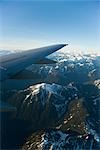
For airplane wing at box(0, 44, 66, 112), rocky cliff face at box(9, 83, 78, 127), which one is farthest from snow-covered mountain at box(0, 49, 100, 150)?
airplane wing at box(0, 44, 66, 112)

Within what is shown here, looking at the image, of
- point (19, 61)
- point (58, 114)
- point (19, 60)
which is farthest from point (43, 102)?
point (19, 61)

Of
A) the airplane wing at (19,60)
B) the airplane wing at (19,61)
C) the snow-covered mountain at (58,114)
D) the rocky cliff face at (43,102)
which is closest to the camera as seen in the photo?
the airplane wing at (19,61)

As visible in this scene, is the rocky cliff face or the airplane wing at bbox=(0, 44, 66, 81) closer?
the airplane wing at bbox=(0, 44, 66, 81)

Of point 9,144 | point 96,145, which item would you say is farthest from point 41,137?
point 96,145

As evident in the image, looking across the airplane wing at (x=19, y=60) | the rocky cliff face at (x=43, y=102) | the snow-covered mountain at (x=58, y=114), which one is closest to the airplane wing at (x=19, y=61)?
the airplane wing at (x=19, y=60)

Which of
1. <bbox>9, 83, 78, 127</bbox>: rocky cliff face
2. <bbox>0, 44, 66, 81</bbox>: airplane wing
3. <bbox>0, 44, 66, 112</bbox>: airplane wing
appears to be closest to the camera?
<bbox>0, 44, 66, 112</bbox>: airplane wing

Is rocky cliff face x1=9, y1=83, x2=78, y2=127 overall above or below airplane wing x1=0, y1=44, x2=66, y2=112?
below

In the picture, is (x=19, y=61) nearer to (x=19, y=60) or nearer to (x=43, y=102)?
(x=19, y=60)

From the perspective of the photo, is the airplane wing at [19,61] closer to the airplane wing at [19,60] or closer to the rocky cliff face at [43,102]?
the airplane wing at [19,60]

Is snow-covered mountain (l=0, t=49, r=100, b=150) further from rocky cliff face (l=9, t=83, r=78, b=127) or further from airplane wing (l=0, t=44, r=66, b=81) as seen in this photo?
airplane wing (l=0, t=44, r=66, b=81)
